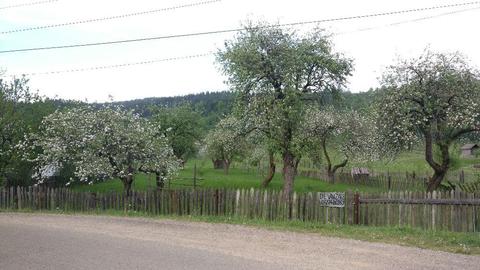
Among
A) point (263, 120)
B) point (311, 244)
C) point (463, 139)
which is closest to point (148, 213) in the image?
point (263, 120)

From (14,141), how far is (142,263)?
19.1 metres

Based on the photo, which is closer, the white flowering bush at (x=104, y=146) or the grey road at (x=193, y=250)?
the grey road at (x=193, y=250)

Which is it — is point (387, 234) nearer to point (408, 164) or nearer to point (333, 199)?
point (333, 199)

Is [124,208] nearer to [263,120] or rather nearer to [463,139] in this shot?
[263,120]

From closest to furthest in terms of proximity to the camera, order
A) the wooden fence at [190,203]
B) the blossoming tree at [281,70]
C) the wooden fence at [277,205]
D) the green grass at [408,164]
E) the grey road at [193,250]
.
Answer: the grey road at [193,250] → the wooden fence at [277,205] → the wooden fence at [190,203] → the blossoming tree at [281,70] → the green grass at [408,164]

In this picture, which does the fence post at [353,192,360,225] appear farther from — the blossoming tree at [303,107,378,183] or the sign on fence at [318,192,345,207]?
the blossoming tree at [303,107,378,183]

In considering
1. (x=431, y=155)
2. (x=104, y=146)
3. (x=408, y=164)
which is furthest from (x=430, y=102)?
(x=408, y=164)

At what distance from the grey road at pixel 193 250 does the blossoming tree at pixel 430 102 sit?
9.57 m

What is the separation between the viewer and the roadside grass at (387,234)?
1313 centimetres

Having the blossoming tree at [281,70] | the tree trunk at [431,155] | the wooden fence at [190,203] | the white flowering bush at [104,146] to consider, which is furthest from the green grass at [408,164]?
the white flowering bush at [104,146]

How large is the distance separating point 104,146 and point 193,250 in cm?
1236

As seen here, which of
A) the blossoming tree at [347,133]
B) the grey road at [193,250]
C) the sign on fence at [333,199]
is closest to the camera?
the grey road at [193,250]

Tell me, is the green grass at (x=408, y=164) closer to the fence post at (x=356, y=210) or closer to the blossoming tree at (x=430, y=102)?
the blossoming tree at (x=430, y=102)

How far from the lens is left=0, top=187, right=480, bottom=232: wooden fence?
1606 centimetres
